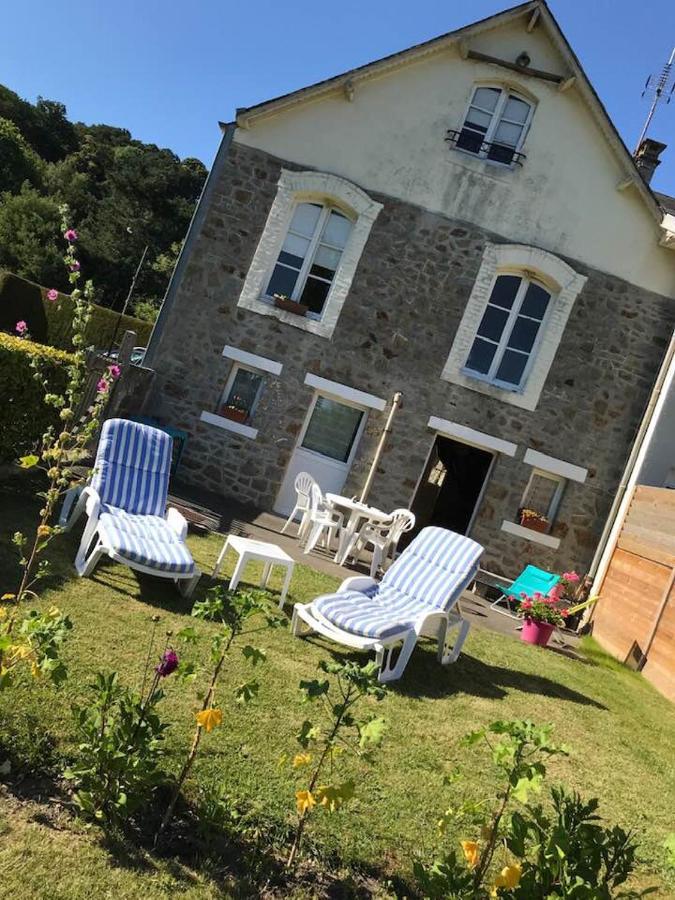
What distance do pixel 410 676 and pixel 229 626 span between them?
312cm

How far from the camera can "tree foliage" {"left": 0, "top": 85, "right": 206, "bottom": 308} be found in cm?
3719

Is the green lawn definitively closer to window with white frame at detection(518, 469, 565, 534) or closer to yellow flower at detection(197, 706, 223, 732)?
yellow flower at detection(197, 706, 223, 732)

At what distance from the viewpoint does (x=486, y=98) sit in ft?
40.2

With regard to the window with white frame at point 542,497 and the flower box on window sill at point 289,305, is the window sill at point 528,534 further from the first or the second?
the flower box on window sill at point 289,305

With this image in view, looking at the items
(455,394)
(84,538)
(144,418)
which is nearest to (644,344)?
(455,394)

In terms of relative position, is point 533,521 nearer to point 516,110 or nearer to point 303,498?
point 303,498

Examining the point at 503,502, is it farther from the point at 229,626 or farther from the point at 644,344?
the point at 229,626

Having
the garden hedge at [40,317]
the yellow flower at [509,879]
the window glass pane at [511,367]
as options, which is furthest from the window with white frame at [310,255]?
the yellow flower at [509,879]

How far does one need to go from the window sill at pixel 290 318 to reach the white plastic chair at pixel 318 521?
2980 millimetres

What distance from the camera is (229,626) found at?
3135 mm

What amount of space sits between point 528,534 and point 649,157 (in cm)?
940

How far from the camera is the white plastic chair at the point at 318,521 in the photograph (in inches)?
383

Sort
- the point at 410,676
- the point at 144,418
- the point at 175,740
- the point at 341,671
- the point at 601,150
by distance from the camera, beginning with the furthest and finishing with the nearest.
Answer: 1. the point at 601,150
2. the point at 144,418
3. the point at 410,676
4. the point at 175,740
5. the point at 341,671

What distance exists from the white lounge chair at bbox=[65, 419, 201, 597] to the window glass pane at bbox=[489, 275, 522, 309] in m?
7.20
